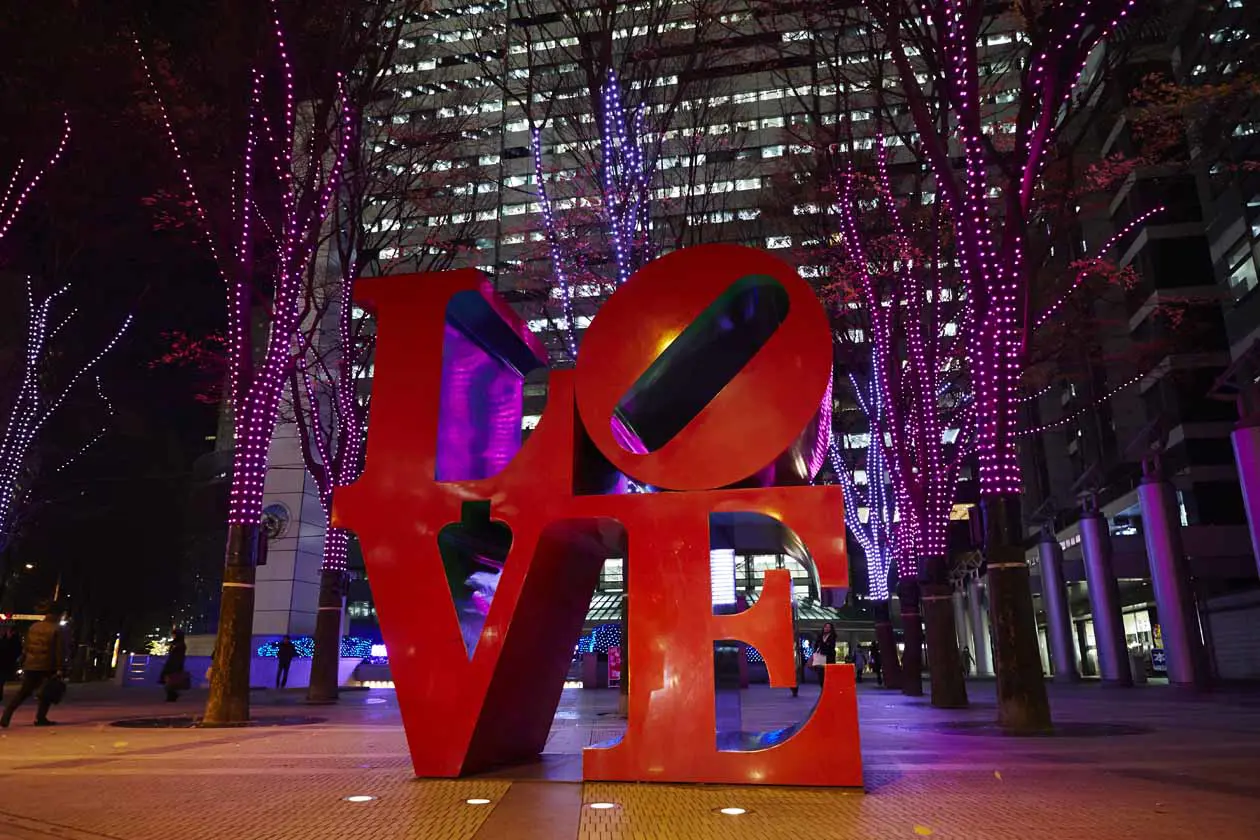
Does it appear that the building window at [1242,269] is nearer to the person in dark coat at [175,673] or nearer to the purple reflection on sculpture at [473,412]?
the purple reflection on sculpture at [473,412]

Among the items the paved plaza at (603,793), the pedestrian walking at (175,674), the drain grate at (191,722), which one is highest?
the pedestrian walking at (175,674)

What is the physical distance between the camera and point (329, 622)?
15.7 metres

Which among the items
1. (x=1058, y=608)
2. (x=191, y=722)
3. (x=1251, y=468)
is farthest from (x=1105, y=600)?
(x=191, y=722)

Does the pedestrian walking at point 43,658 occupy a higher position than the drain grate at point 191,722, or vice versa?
the pedestrian walking at point 43,658

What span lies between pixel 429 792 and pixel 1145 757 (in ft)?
20.2

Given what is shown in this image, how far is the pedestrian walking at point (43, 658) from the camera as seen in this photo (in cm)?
1002

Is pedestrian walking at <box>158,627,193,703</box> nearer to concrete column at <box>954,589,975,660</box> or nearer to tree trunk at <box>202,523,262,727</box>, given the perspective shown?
tree trunk at <box>202,523,262,727</box>

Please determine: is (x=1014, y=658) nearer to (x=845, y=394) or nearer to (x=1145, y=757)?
(x=1145, y=757)

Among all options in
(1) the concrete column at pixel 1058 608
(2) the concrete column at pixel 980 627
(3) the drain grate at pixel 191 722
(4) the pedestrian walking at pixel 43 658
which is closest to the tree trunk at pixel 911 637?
(1) the concrete column at pixel 1058 608

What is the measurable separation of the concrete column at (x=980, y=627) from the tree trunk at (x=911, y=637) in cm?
1678

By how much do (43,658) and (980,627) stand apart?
31.4 metres

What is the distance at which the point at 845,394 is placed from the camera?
135ft

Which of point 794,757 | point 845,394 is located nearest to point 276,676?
point 794,757

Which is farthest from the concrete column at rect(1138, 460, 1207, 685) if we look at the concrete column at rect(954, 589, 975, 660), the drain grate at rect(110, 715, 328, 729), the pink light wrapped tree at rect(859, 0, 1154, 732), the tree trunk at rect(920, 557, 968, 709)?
the concrete column at rect(954, 589, 975, 660)
